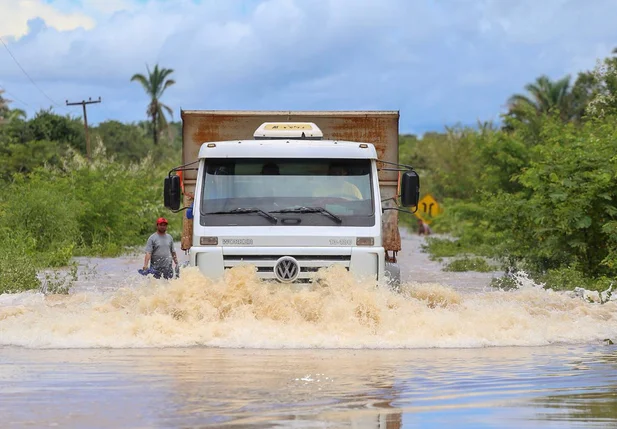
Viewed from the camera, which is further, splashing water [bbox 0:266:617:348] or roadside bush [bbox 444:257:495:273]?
roadside bush [bbox 444:257:495:273]

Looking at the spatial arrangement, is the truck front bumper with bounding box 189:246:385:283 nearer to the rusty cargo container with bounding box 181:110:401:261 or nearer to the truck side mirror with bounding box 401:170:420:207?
the truck side mirror with bounding box 401:170:420:207

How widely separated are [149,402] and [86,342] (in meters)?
4.64

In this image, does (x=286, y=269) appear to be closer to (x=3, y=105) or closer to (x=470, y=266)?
(x=470, y=266)

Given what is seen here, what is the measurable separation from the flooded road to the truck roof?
5.63ft

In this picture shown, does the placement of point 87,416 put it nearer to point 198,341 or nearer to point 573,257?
point 198,341

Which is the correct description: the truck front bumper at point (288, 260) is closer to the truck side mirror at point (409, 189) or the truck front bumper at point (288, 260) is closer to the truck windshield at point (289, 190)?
the truck windshield at point (289, 190)

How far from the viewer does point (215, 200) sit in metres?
14.4

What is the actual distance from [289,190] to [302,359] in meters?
3.13

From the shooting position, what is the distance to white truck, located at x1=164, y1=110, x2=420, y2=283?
1386 cm

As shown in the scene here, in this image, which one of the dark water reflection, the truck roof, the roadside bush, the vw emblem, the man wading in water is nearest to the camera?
the dark water reflection

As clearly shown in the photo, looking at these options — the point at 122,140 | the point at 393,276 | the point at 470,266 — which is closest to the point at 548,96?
the point at 122,140

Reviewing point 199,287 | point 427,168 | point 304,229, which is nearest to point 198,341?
point 199,287

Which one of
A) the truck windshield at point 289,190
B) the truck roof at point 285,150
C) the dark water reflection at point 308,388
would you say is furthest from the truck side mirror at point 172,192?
the dark water reflection at point 308,388

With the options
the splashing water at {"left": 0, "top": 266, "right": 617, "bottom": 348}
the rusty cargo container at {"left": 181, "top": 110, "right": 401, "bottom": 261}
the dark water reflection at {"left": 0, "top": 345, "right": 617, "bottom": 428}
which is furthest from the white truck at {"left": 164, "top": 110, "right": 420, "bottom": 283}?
the dark water reflection at {"left": 0, "top": 345, "right": 617, "bottom": 428}
